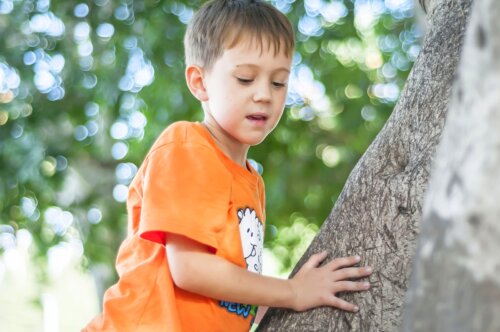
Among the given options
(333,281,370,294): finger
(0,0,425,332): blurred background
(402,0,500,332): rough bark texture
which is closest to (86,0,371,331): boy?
(333,281,370,294): finger

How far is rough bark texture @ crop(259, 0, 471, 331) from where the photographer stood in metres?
2.14

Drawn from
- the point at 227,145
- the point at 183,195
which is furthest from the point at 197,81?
the point at 183,195

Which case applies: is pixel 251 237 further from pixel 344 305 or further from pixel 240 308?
pixel 344 305

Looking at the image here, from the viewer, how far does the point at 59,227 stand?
32.1 feet

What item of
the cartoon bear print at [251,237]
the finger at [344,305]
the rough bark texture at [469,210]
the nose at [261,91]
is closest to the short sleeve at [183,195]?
the cartoon bear print at [251,237]

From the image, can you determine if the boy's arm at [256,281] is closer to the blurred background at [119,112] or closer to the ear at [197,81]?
the ear at [197,81]

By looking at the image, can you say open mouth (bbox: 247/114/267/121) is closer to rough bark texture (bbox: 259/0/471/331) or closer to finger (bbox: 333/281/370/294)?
rough bark texture (bbox: 259/0/471/331)

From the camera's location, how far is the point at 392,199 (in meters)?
2.17

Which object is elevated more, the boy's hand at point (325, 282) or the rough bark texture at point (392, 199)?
the rough bark texture at point (392, 199)

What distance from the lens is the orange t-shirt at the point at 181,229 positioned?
2.20 m

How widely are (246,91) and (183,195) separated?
351 millimetres

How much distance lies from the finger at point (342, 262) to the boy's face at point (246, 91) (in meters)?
0.43

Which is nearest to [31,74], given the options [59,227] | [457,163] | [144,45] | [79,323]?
[144,45]

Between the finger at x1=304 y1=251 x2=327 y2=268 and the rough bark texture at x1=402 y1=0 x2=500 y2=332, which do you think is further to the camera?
the finger at x1=304 y1=251 x2=327 y2=268
